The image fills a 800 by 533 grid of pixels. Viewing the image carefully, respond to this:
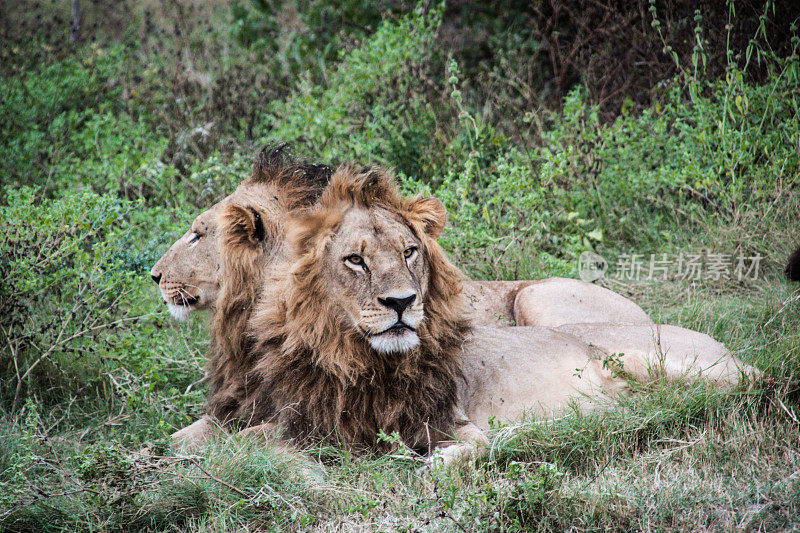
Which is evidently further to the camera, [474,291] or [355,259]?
[474,291]

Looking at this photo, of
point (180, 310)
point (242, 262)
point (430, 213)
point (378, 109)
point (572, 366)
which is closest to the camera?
point (430, 213)

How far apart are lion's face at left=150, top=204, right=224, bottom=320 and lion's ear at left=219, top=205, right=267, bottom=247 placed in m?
0.23

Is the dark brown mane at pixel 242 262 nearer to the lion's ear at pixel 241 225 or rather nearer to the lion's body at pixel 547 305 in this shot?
the lion's ear at pixel 241 225

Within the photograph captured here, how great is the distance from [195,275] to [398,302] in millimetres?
1250

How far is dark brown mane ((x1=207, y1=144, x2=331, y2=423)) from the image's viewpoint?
12.0 ft

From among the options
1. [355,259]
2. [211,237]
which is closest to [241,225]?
[211,237]

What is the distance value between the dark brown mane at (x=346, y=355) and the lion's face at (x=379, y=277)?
0.06 metres

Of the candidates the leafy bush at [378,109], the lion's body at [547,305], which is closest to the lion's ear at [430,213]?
the lion's body at [547,305]

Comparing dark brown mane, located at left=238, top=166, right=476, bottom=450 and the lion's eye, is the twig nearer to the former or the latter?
dark brown mane, located at left=238, top=166, right=476, bottom=450

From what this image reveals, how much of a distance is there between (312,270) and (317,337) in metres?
0.28

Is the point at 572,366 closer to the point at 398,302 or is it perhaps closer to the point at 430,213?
the point at 430,213

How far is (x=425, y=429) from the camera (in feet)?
11.4

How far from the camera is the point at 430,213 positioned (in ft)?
11.7

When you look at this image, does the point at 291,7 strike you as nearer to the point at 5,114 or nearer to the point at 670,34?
the point at 5,114
